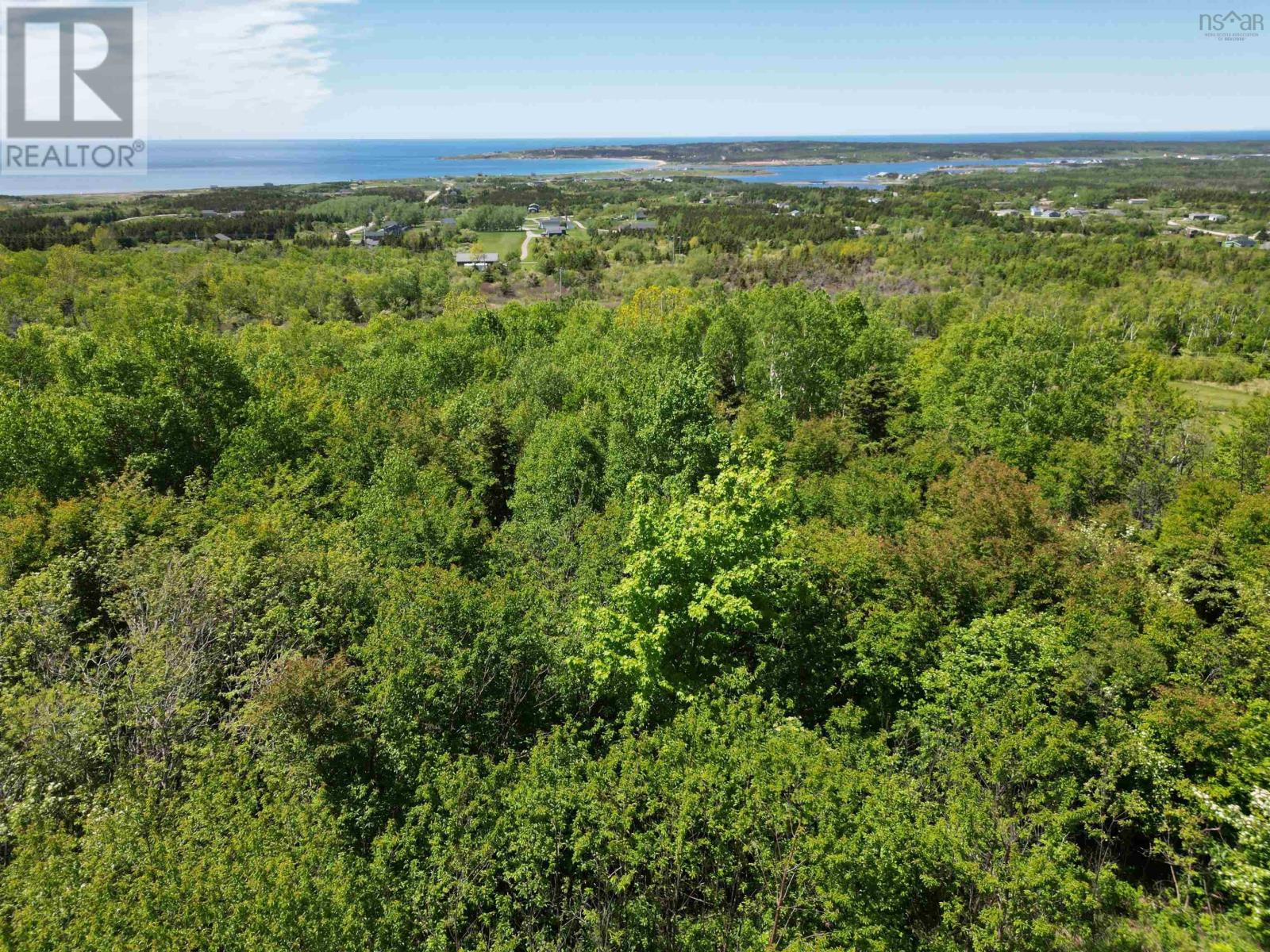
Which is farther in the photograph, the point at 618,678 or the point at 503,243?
the point at 503,243

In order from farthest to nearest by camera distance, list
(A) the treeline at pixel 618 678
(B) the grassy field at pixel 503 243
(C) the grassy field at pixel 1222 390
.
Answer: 1. (B) the grassy field at pixel 503 243
2. (C) the grassy field at pixel 1222 390
3. (A) the treeline at pixel 618 678

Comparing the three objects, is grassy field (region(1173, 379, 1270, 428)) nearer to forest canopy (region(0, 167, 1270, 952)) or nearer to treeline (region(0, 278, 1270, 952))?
forest canopy (region(0, 167, 1270, 952))

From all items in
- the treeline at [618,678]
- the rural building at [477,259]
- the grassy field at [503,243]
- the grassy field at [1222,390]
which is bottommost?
the treeline at [618,678]

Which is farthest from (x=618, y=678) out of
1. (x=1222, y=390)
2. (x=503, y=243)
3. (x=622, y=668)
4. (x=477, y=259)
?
(x=503, y=243)

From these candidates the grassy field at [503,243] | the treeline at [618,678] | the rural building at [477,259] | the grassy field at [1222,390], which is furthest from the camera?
the grassy field at [503,243]

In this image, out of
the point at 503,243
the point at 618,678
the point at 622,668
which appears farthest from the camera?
the point at 503,243

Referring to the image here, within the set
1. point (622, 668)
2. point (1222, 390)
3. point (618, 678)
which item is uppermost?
point (1222, 390)

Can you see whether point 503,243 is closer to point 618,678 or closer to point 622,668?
point 618,678

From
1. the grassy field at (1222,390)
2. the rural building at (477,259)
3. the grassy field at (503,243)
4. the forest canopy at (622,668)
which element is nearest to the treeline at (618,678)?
the forest canopy at (622,668)

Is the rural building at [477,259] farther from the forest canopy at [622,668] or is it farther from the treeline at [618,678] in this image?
the treeline at [618,678]

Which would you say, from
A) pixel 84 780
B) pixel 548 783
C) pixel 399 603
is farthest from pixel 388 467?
pixel 548 783
